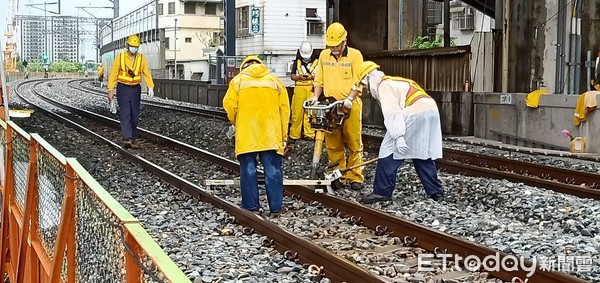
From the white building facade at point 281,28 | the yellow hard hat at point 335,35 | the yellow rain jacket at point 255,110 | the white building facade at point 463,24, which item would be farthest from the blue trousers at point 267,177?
the white building facade at point 281,28

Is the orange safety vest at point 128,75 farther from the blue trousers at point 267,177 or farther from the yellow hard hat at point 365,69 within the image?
the blue trousers at point 267,177

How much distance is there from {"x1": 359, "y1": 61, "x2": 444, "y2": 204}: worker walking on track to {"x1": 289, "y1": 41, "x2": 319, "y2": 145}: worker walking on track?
5.43 m

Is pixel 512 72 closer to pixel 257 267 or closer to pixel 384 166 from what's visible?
pixel 384 166

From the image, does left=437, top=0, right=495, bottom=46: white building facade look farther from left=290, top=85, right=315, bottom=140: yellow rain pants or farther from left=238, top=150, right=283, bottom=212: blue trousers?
left=238, top=150, right=283, bottom=212: blue trousers

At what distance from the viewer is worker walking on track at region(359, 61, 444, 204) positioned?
825 centimetres

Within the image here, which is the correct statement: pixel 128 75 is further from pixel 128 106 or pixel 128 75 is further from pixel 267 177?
pixel 267 177

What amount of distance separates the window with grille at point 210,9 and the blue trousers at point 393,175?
6447 cm

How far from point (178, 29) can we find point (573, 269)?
6672cm

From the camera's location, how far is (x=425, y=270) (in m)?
5.73

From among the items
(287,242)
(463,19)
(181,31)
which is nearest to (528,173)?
(287,242)

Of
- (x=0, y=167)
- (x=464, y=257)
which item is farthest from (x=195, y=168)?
(x=464, y=257)

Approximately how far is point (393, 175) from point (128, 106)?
7.35m

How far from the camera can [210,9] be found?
72.1m

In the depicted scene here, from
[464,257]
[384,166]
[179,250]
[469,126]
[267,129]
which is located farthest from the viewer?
[469,126]
